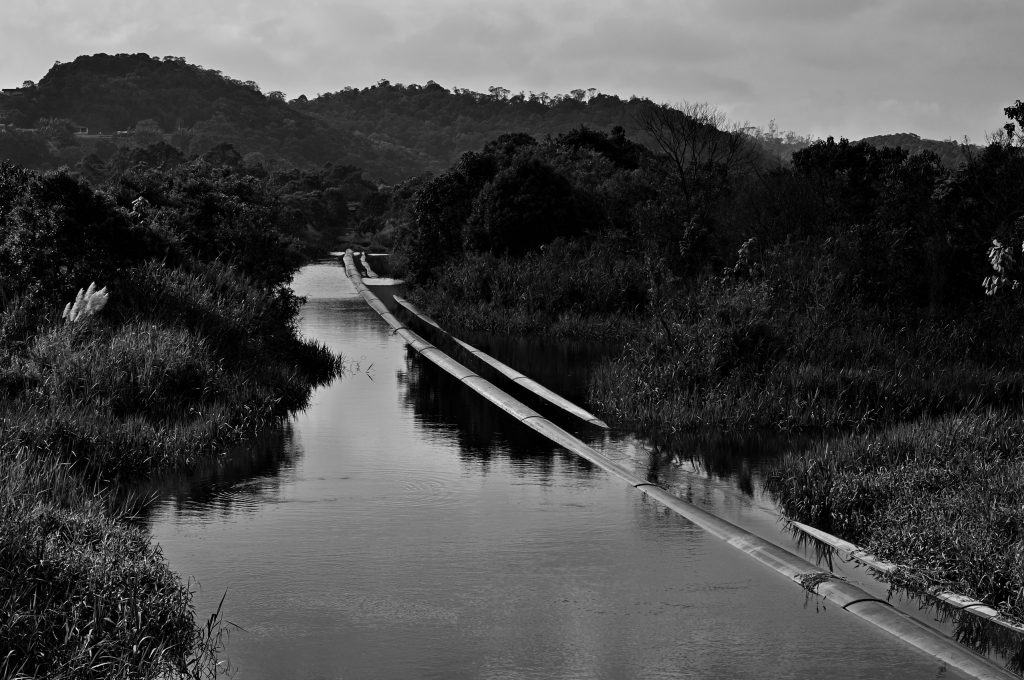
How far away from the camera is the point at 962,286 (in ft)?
73.9

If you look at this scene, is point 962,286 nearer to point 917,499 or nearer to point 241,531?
point 917,499

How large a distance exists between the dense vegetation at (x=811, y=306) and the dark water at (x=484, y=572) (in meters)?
1.15

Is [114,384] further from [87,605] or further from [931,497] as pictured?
[931,497]

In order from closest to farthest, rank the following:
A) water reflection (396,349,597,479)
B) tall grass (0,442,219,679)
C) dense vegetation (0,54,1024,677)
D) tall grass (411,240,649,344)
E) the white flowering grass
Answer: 1. tall grass (0,442,219,679)
2. dense vegetation (0,54,1024,677)
3. water reflection (396,349,597,479)
4. the white flowering grass
5. tall grass (411,240,649,344)

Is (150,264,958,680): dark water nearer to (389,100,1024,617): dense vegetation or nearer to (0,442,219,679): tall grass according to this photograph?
(0,442,219,679): tall grass

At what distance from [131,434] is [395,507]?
361 centimetres

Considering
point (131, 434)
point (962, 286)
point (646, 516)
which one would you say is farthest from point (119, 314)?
point (962, 286)

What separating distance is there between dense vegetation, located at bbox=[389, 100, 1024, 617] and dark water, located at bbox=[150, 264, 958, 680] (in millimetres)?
1150

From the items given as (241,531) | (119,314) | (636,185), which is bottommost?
(241,531)

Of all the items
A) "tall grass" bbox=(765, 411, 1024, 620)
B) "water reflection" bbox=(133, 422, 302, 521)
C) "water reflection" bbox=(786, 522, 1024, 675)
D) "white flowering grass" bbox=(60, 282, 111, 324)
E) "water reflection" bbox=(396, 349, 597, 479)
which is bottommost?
"water reflection" bbox=(133, 422, 302, 521)

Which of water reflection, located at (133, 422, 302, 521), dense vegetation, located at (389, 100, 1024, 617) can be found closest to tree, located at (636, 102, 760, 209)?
dense vegetation, located at (389, 100, 1024, 617)

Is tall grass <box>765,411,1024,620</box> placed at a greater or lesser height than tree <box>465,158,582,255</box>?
lesser

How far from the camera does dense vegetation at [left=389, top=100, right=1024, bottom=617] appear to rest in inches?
397

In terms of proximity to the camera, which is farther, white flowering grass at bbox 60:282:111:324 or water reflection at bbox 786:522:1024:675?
white flowering grass at bbox 60:282:111:324
